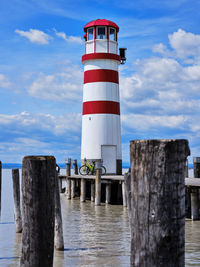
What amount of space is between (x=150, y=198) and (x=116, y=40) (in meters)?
22.2

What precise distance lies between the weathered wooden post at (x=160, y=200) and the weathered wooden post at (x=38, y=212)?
5.59 ft

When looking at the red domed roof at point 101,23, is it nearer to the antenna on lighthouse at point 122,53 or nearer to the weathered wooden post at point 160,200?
the antenna on lighthouse at point 122,53

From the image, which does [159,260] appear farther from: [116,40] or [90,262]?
[116,40]

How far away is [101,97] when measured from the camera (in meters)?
23.1

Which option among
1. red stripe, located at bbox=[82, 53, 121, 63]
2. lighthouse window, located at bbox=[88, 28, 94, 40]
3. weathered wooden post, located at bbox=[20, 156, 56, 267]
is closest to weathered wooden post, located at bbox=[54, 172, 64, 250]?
weathered wooden post, located at bbox=[20, 156, 56, 267]

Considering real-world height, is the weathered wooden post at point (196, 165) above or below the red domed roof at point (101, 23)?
below

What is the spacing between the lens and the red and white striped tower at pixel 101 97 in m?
23.3

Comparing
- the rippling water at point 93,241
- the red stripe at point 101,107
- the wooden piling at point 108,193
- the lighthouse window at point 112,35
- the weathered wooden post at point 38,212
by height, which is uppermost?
the lighthouse window at point 112,35

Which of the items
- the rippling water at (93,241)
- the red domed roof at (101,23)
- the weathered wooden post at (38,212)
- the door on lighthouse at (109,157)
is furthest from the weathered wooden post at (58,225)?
the red domed roof at (101,23)

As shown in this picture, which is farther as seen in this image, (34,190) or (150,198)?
(34,190)

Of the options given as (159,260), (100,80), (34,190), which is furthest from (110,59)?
(159,260)

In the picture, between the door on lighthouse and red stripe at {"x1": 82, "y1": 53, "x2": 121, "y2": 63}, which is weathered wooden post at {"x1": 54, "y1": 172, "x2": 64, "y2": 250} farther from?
red stripe at {"x1": 82, "y1": 53, "x2": 121, "y2": 63}

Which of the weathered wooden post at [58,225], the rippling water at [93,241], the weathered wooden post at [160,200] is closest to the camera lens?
the weathered wooden post at [160,200]

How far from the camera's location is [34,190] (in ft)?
15.5
